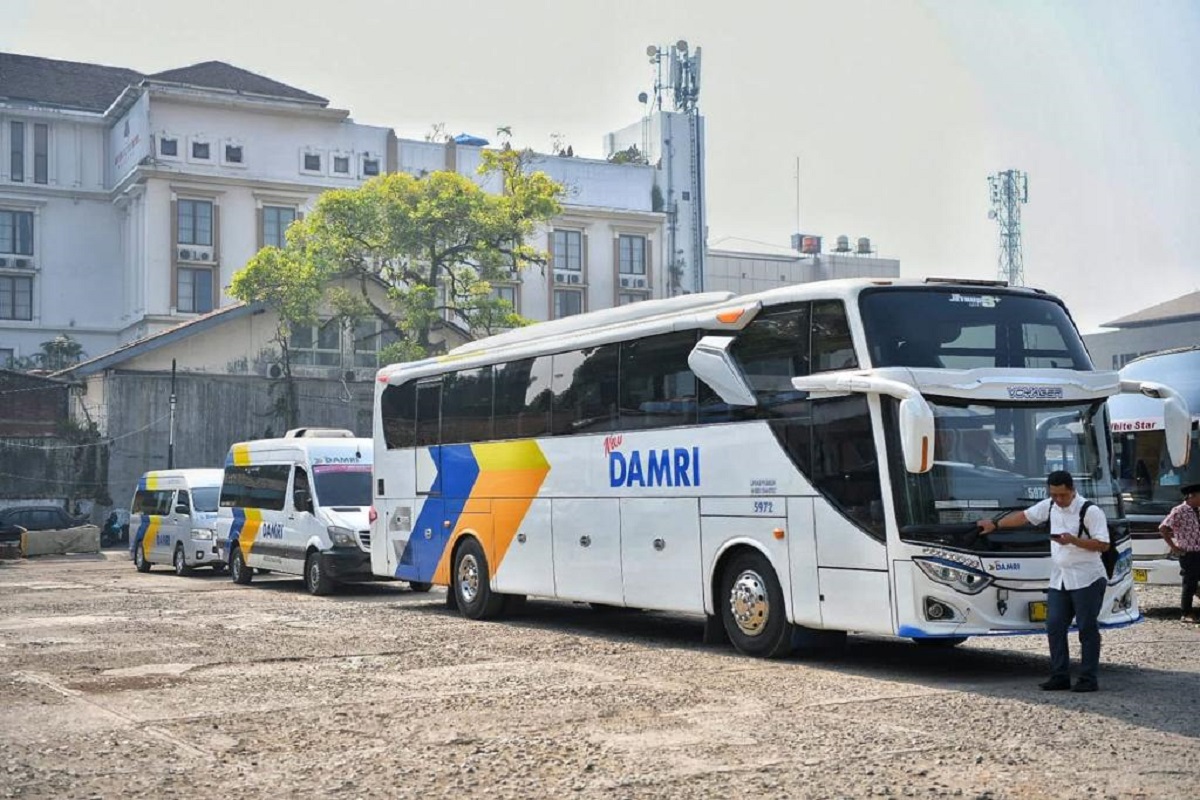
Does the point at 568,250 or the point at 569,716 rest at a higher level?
the point at 568,250

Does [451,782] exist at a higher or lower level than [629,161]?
lower

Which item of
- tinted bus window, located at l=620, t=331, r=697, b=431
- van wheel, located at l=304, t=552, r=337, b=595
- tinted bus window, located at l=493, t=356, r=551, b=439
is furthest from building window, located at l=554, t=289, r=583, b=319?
tinted bus window, located at l=620, t=331, r=697, b=431

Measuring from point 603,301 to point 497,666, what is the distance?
242 ft

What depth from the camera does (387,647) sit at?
15773 millimetres

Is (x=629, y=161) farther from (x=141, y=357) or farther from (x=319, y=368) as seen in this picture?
(x=141, y=357)

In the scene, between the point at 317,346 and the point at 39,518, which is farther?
the point at 317,346

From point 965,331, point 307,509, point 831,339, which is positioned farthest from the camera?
point 307,509

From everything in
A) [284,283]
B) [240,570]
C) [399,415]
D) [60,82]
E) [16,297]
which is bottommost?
[240,570]

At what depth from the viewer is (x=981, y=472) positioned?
12.8 meters

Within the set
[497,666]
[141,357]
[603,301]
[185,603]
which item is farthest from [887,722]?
[603,301]

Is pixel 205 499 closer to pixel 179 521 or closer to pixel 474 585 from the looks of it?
pixel 179 521

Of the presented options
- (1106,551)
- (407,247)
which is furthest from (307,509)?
(407,247)

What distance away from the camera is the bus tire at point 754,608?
46.4ft

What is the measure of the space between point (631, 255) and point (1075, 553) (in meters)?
77.0
